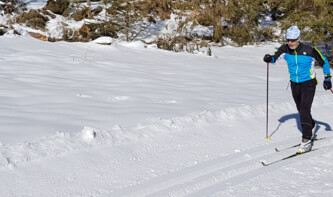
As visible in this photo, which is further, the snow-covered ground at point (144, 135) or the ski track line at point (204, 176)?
the snow-covered ground at point (144, 135)

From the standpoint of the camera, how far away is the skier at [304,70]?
513 cm

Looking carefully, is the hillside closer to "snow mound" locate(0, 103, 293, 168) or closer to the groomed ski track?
"snow mound" locate(0, 103, 293, 168)

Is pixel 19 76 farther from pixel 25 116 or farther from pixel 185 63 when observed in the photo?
pixel 185 63

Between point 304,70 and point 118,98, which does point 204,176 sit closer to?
point 304,70

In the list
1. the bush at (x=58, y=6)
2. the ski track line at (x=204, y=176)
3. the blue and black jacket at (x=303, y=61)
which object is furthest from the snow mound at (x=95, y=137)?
the bush at (x=58, y=6)

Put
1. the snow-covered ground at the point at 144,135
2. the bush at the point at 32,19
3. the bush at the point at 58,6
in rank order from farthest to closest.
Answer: the bush at the point at 58,6, the bush at the point at 32,19, the snow-covered ground at the point at 144,135

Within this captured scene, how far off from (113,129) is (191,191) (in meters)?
1.82

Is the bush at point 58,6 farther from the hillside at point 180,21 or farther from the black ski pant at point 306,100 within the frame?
the black ski pant at point 306,100

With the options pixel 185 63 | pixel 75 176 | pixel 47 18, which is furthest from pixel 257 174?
pixel 47 18

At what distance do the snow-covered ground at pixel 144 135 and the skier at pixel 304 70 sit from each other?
0.42m

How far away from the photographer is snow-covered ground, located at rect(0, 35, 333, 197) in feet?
12.0

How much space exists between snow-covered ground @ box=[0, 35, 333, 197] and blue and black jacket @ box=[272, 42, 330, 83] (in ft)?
3.41

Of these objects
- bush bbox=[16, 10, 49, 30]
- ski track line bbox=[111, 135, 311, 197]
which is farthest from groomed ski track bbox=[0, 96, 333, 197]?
bush bbox=[16, 10, 49, 30]

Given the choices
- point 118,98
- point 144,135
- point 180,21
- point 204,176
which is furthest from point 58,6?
point 204,176
